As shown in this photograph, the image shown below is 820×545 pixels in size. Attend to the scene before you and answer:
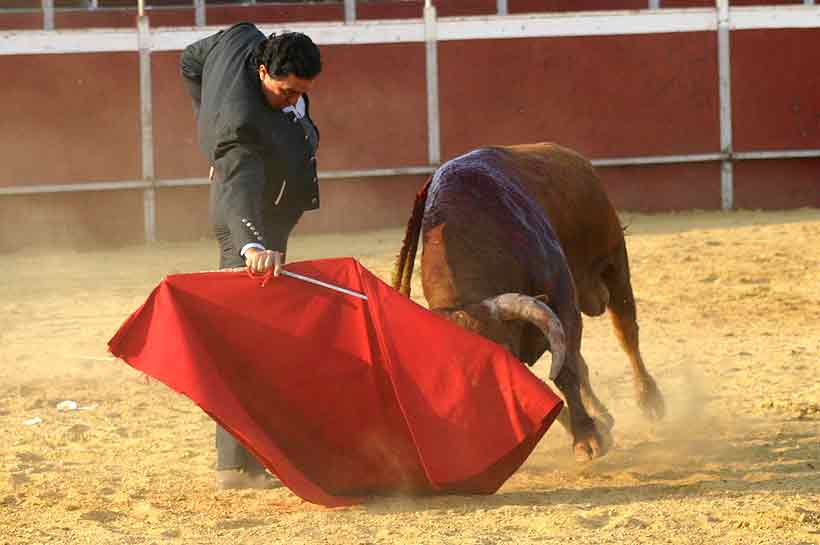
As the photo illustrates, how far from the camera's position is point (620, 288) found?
5.95m

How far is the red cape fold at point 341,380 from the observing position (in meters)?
4.02

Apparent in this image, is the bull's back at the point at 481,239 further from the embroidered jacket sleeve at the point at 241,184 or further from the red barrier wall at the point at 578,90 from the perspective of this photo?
the red barrier wall at the point at 578,90

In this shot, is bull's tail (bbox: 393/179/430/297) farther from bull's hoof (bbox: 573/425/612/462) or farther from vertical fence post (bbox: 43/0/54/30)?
vertical fence post (bbox: 43/0/54/30)

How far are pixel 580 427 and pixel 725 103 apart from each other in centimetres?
793

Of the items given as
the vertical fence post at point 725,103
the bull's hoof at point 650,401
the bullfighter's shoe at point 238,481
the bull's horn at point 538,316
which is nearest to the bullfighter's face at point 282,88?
the bull's horn at point 538,316

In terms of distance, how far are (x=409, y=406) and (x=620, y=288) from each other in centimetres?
206

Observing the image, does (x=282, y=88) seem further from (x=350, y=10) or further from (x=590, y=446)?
(x=350, y=10)

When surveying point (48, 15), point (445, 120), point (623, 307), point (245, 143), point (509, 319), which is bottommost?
point (623, 307)

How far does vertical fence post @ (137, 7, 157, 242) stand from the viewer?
11.3 meters

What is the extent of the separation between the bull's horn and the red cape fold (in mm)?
180

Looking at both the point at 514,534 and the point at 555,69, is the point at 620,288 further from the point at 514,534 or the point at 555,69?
the point at 555,69

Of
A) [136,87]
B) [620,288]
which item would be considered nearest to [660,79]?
[136,87]

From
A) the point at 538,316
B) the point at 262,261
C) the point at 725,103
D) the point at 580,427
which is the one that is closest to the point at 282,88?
the point at 262,261

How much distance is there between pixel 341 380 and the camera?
4160mm
